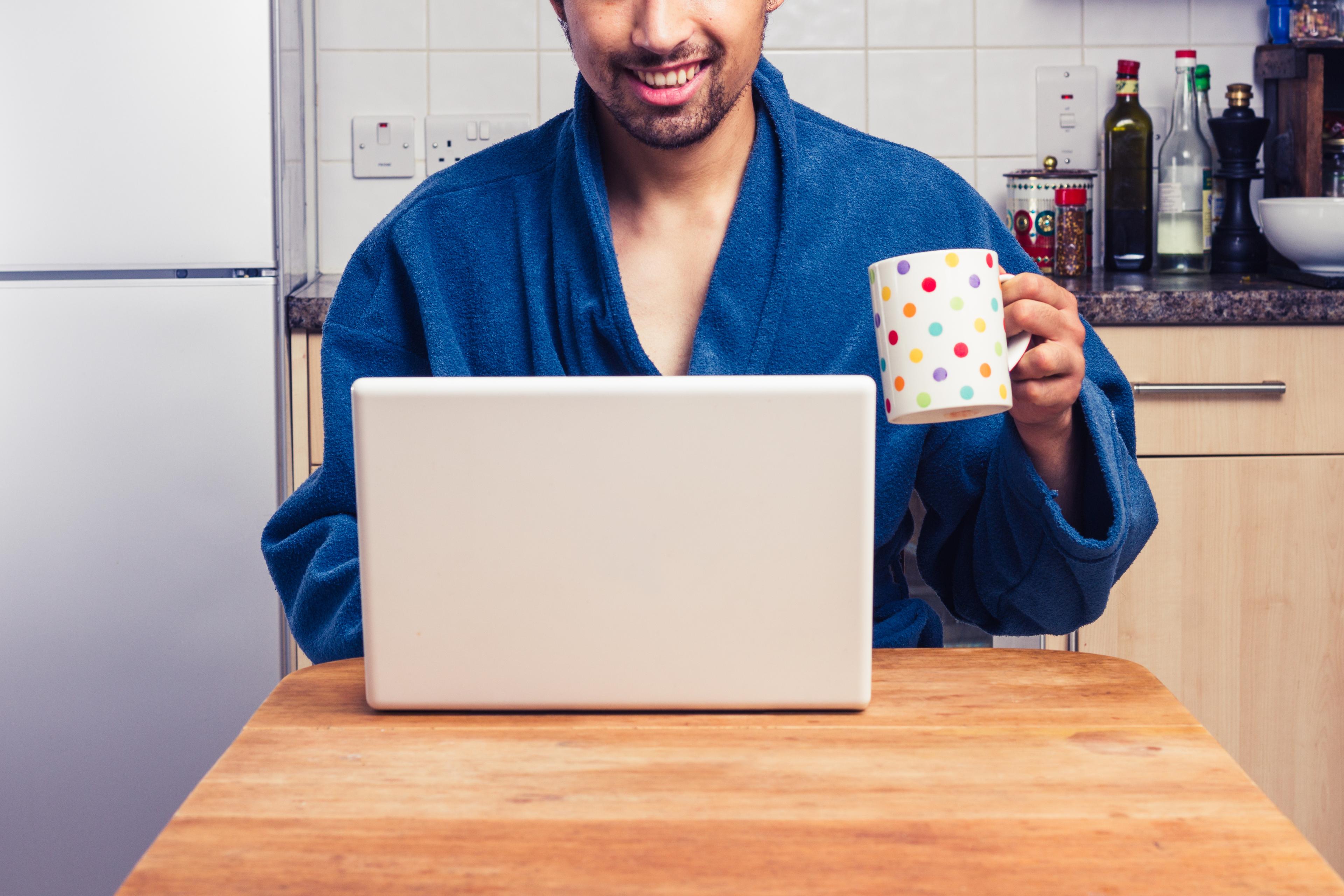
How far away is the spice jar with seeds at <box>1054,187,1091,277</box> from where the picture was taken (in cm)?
214

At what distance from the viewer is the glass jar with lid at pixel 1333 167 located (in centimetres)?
212

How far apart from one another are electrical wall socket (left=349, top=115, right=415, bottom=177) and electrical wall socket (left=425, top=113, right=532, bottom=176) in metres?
0.03

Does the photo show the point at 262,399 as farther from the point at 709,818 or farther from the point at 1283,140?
the point at 1283,140

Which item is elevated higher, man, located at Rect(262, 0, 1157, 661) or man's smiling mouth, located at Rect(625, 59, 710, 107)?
man's smiling mouth, located at Rect(625, 59, 710, 107)

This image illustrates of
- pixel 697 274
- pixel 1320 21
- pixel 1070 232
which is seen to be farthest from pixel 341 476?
pixel 1320 21

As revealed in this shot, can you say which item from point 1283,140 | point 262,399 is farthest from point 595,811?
point 1283,140

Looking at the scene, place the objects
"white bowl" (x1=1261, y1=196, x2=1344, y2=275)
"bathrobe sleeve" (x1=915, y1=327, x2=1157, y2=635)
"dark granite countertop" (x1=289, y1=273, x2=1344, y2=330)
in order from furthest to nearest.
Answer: "white bowl" (x1=1261, y1=196, x2=1344, y2=275) < "dark granite countertop" (x1=289, y1=273, x2=1344, y2=330) < "bathrobe sleeve" (x1=915, y1=327, x2=1157, y2=635)

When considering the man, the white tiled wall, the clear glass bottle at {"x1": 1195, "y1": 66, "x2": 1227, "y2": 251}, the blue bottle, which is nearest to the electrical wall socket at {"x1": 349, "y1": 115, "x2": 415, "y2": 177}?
the white tiled wall

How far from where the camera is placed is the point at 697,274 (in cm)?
117

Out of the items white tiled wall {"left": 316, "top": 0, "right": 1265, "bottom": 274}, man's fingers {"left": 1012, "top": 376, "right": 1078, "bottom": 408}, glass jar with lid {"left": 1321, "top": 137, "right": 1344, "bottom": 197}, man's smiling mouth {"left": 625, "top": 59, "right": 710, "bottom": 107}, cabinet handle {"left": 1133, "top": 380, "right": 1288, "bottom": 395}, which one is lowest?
cabinet handle {"left": 1133, "top": 380, "right": 1288, "bottom": 395}

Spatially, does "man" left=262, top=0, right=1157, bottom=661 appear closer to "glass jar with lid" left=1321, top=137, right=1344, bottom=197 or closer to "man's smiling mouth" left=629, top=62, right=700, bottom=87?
"man's smiling mouth" left=629, top=62, right=700, bottom=87

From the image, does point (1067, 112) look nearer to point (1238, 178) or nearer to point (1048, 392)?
point (1238, 178)

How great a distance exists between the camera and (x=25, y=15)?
1.77m

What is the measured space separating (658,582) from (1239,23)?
6.86ft
